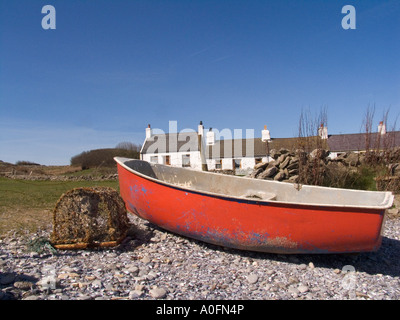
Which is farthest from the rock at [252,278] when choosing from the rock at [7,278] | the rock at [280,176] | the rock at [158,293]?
the rock at [280,176]

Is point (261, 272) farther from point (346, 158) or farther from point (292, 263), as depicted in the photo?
point (346, 158)

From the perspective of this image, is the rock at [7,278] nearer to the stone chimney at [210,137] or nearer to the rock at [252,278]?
the rock at [252,278]

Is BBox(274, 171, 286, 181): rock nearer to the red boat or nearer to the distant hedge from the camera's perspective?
the red boat

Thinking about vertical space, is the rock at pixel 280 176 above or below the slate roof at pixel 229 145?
below

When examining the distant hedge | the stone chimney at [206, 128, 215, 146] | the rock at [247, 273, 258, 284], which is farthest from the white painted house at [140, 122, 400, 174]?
the rock at [247, 273, 258, 284]

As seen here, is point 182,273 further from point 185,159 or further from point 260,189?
point 185,159

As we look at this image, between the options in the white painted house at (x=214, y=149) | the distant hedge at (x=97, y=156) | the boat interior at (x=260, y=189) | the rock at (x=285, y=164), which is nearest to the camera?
the boat interior at (x=260, y=189)

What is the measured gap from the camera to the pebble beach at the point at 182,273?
3553mm

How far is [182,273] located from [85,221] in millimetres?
2018

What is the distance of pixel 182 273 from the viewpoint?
4.27 m

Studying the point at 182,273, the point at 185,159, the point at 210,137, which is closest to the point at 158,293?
the point at 182,273

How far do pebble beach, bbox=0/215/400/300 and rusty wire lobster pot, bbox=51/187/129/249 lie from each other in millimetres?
184

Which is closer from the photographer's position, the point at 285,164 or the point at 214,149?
the point at 285,164
